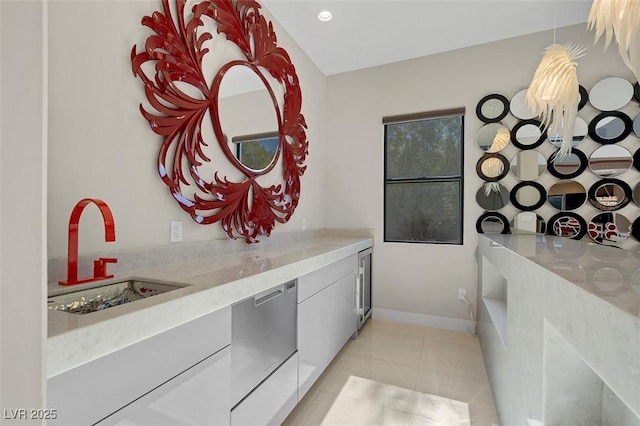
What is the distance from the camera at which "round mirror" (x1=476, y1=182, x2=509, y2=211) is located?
2.83 m

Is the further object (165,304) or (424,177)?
(424,177)

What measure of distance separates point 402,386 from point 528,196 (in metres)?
2.08

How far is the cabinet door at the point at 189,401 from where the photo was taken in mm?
790

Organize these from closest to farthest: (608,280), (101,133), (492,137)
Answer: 1. (608,280)
2. (101,133)
3. (492,137)

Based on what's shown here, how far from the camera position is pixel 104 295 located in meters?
1.16

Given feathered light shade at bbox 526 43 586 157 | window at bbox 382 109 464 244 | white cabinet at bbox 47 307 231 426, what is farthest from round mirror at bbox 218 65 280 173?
feathered light shade at bbox 526 43 586 157

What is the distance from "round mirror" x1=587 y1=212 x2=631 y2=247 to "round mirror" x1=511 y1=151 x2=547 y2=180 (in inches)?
23.2

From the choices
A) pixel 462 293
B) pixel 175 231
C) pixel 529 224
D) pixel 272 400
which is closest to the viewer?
pixel 272 400

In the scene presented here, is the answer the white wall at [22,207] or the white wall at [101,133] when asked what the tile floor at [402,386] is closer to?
the white wall at [101,133]

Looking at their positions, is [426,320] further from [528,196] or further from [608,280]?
[608,280]

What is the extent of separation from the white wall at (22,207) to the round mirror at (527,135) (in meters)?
3.31

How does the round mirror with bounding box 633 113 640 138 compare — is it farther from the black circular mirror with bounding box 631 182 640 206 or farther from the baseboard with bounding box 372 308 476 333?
the baseboard with bounding box 372 308 476 333

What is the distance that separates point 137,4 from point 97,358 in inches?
62.6

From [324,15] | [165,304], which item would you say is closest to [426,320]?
[165,304]
